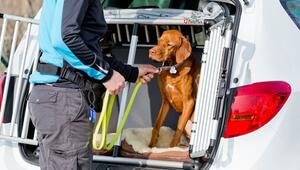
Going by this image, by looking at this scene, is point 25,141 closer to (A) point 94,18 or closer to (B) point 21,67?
(B) point 21,67

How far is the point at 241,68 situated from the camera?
3186mm

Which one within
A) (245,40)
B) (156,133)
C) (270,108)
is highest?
(245,40)

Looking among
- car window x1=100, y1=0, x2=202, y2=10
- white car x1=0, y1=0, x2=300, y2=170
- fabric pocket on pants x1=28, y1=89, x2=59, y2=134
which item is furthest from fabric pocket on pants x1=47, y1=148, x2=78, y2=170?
car window x1=100, y1=0, x2=202, y2=10

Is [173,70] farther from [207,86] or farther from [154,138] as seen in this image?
[207,86]

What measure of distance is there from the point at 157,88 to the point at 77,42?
196 centimetres

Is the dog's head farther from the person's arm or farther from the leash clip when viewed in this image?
the person's arm

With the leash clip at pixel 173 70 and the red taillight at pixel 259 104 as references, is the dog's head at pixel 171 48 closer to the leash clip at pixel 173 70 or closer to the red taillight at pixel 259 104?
the leash clip at pixel 173 70

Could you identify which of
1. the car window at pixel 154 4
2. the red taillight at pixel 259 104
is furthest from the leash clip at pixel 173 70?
the red taillight at pixel 259 104

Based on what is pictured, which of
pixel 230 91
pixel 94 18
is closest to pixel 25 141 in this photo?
pixel 94 18

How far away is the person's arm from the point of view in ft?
9.34

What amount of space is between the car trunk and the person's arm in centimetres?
66

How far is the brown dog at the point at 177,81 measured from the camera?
4.19 m

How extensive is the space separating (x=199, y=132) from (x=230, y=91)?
31 cm

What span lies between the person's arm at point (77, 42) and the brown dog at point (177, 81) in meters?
1.26
